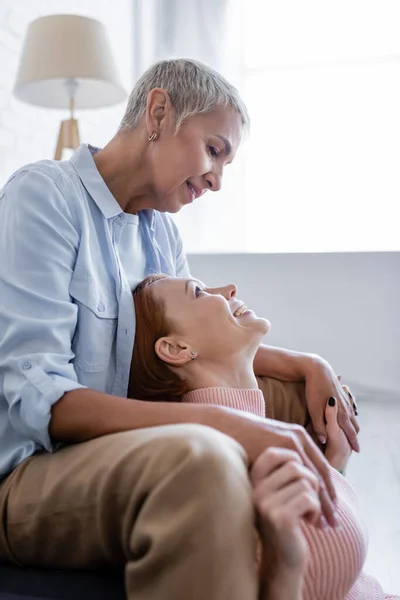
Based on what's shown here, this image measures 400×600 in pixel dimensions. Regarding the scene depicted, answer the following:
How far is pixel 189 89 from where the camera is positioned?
129cm

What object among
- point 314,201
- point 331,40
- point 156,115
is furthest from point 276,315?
point 156,115

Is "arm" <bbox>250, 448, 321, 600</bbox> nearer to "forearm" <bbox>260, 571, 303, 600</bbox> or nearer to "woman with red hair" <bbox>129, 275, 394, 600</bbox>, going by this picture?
"forearm" <bbox>260, 571, 303, 600</bbox>

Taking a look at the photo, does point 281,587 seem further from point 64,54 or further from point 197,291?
point 64,54

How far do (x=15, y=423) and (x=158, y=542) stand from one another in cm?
39

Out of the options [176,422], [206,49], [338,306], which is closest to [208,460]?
[176,422]

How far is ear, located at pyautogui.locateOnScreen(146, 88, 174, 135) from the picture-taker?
1311 millimetres

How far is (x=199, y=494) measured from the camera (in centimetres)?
63

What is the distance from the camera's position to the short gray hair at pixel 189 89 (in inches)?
50.8

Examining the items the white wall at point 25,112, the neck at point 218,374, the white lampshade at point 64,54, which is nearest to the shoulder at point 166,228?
the neck at point 218,374

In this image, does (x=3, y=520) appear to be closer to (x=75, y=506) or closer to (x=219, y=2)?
(x=75, y=506)

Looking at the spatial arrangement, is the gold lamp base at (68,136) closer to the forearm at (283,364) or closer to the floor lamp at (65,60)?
the floor lamp at (65,60)

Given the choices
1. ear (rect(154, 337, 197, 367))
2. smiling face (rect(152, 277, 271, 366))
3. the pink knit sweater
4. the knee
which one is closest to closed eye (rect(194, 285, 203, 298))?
smiling face (rect(152, 277, 271, 366))

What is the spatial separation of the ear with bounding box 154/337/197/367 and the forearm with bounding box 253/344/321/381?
31 centimetres

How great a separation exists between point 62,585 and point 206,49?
3.30 metres
